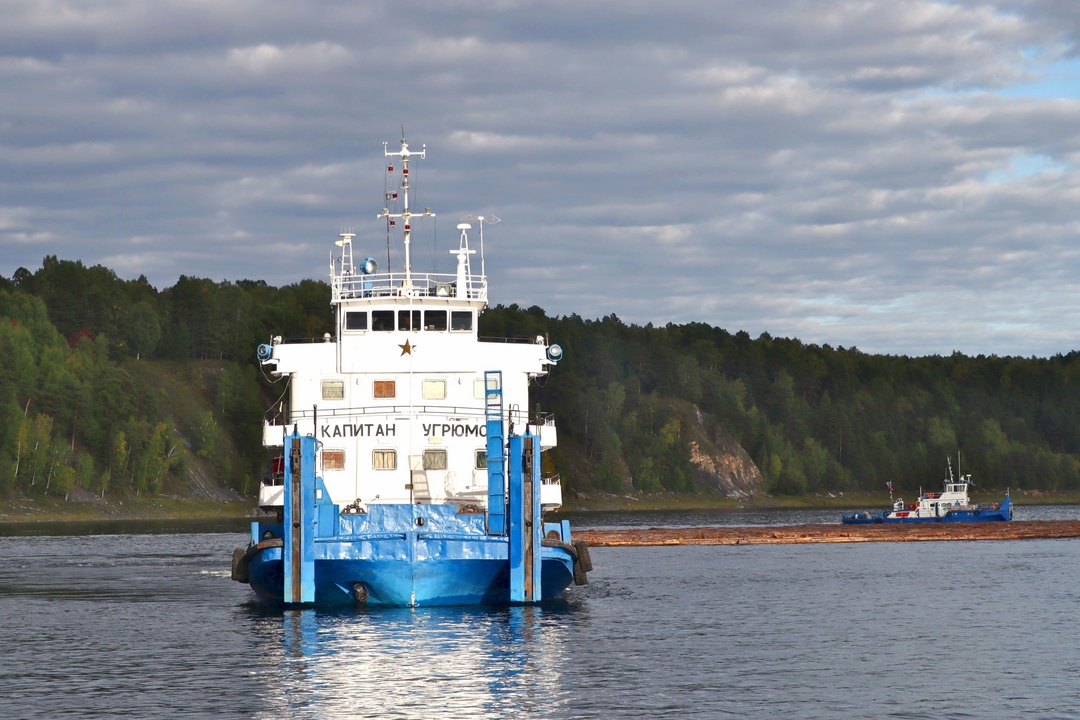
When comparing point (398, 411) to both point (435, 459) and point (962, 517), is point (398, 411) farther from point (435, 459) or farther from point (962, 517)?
point (962, 517)

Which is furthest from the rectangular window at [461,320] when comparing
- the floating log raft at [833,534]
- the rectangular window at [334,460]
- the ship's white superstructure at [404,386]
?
the floating log raft at [833,534]

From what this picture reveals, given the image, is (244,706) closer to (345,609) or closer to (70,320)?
(345,609)

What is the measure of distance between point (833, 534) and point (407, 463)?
66178 millimetres

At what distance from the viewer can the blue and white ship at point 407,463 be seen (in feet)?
121

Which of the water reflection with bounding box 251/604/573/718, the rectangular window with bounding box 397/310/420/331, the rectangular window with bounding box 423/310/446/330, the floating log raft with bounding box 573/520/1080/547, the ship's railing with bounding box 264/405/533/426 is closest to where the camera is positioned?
the water reflection with bounding box 251/604/573/718

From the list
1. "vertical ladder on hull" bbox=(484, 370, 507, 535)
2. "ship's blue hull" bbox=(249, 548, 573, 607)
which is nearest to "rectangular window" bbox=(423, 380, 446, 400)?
"vertical ladder on hull" bbox=(484, 370, 507, 535)

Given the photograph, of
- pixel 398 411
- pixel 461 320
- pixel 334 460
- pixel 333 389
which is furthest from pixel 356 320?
pixel 334 460

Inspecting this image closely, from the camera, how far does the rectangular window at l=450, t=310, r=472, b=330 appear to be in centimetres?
4659

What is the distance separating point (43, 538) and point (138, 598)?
57354mm

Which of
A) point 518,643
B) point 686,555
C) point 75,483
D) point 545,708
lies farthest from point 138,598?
point 75,483

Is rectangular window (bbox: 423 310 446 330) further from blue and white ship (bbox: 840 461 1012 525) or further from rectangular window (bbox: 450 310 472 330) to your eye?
blue and white ship (bbox: 840 461 1012 525)

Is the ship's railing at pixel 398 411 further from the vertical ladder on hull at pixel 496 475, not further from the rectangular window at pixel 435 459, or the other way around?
the vertical ladder on hull at pixel 496 475

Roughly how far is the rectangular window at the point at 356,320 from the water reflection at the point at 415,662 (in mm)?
10451

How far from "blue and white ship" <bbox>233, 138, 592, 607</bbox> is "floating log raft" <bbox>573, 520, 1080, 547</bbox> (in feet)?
158
